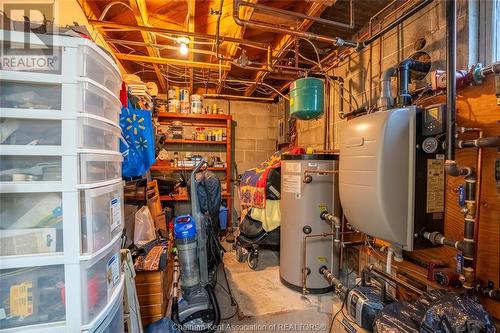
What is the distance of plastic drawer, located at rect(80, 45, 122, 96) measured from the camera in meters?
0.76

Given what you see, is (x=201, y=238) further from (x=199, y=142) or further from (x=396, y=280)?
(x=199, y=142)

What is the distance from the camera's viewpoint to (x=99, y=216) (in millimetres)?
829

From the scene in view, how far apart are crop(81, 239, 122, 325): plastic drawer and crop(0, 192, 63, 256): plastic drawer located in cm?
12

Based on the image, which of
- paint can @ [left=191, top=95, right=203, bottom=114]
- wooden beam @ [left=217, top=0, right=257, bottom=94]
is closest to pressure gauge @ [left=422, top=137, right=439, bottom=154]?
wooden beam @ [left=217, top=0, right=257, bottom=94]

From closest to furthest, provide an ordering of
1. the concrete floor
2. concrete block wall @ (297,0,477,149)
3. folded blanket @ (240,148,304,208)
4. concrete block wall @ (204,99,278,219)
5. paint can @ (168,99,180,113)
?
concrete block wall @ (297,0,477,149)
the concrete floor
folded blanket @ (240,148,304,208)
paint can @ (168,99,180,113)
concrete block wall @ (204,99,278,219)

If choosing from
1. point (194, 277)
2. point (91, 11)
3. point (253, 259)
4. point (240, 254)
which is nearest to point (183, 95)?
point (91, 11)

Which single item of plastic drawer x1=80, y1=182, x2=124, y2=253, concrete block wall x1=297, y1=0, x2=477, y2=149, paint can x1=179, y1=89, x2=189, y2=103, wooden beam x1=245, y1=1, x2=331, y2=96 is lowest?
plastic drawer x1=80, y1=182, x2=124, y2=253

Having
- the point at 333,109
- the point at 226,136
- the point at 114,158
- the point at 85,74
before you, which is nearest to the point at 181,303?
the point at 114,158

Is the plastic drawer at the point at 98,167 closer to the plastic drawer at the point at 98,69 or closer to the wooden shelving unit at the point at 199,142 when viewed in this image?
the plastic drawer at the point at 98,69

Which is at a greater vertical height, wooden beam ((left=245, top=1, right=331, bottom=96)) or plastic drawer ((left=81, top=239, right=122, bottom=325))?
wooden beam ((left=245, top=1, right=331, bottom=96))

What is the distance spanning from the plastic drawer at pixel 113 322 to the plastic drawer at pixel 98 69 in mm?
841

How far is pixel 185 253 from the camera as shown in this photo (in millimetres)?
1828

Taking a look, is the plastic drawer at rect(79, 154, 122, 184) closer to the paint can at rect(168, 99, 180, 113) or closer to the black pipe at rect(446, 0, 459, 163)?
the black pipe at rect(446, 0, 459, 163)

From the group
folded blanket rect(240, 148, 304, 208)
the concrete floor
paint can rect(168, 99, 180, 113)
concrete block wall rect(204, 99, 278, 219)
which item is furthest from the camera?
concrete block wall rect(204, 99, 278, 219)
